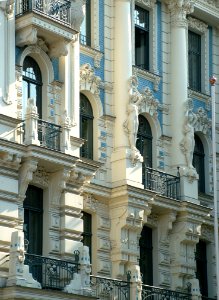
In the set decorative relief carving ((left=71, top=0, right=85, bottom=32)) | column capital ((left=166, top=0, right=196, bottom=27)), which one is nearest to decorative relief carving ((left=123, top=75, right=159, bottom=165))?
decorative relief carving ((left=71, top=0, right=85, bottom=32))

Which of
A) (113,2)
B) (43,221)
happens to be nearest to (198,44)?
(113,2)

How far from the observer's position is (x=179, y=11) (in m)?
44.5

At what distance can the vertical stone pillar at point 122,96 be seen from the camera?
40.1 meters

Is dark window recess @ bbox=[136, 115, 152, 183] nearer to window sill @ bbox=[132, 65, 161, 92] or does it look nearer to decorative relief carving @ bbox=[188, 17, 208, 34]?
window sill @ bbox=[132, 65, 161, 92]

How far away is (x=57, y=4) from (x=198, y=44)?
1011 cm

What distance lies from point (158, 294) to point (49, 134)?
732 cm

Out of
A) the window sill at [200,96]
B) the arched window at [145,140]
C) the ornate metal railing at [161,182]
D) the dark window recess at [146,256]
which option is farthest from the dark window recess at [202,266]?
the window sill at [200,96]

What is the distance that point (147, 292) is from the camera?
39.3 metres

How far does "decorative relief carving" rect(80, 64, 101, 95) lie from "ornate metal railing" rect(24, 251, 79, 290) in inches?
288

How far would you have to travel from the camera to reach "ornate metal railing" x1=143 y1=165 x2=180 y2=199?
41438mm

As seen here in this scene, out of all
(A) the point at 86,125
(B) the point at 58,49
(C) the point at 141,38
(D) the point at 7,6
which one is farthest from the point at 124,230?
(D) the point at 7,6

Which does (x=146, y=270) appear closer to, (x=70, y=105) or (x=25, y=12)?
(x=70, y=105)

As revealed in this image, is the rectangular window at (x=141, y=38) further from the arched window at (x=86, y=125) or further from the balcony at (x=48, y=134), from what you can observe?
the balcony at (x=48, y=134)

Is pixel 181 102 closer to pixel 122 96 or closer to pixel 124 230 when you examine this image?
pixel 122 96
